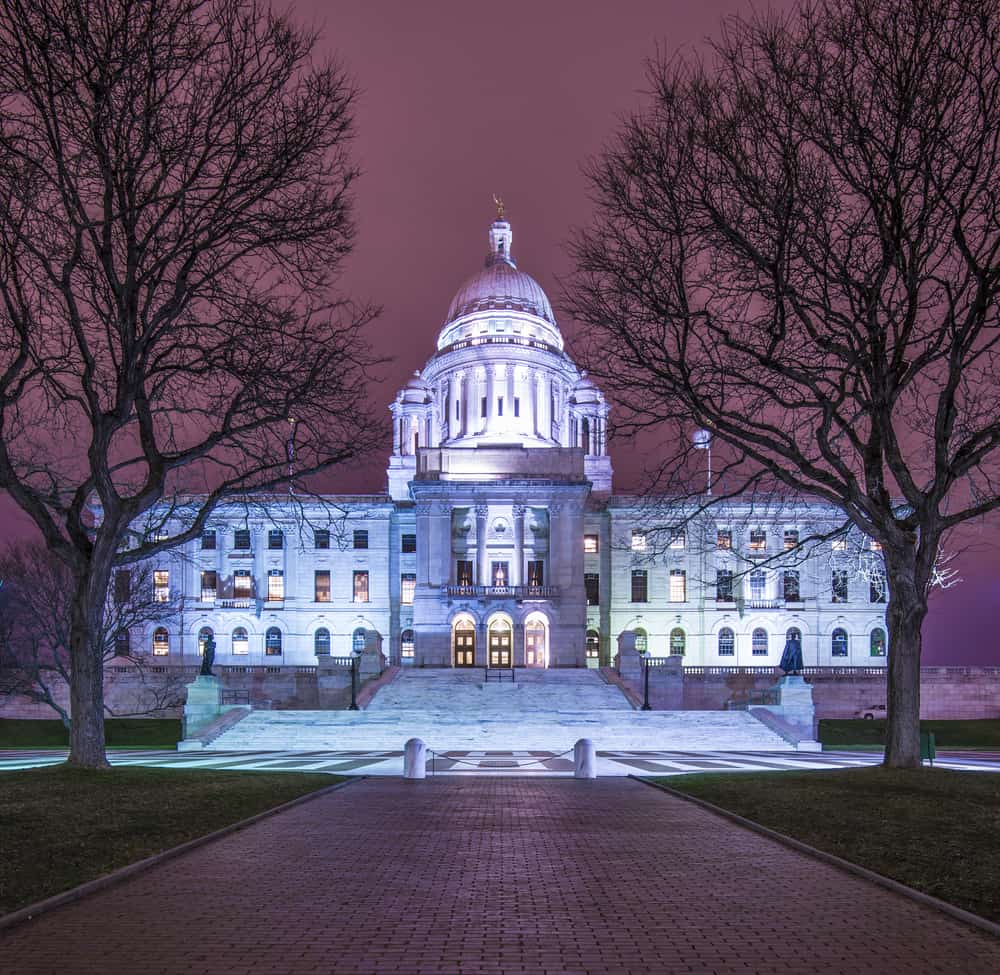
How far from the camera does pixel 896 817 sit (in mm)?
14508

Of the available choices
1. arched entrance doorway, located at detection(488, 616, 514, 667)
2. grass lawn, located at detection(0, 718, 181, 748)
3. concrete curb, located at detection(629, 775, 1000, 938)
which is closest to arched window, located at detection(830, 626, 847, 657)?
arched entrance doorway, located at detection(488, 616, 514, 667)

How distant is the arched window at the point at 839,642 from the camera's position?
81125 millimetres

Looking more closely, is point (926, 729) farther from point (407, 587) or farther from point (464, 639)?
point (407, 587)

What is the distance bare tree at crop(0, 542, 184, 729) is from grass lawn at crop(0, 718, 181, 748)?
104cm

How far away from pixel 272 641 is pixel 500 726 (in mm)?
42185

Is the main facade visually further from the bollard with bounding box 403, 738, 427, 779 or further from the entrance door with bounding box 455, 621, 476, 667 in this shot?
the bollard with bounding box 403, 738, 427, 779

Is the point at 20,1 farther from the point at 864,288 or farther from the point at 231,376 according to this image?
the point at 864,288

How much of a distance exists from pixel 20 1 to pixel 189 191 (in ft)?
14.5

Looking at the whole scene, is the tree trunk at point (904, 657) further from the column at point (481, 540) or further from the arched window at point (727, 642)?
the arched window at point (727, 642)

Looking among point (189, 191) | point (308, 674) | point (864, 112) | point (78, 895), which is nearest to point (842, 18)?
point (864, 112)

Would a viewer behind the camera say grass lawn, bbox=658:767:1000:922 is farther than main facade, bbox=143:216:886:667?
No

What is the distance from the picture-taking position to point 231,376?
904 inches

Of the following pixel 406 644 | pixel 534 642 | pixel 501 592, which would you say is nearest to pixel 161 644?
pixel 406 644

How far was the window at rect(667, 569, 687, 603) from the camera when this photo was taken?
81125 millimetres
